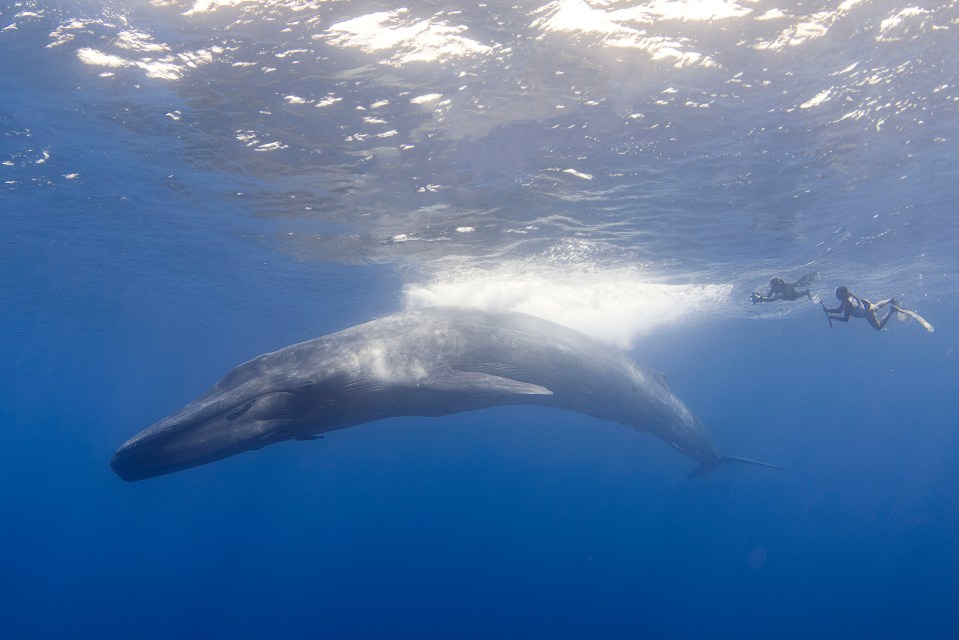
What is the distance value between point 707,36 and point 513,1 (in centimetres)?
323

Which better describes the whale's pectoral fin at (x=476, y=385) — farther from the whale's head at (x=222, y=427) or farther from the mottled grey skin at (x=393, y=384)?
the whale's head at (x=222, y=427)

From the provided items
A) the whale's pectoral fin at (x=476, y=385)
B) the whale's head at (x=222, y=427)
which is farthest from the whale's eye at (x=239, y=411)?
the whale's pectoral fin at (x=476, y=385)

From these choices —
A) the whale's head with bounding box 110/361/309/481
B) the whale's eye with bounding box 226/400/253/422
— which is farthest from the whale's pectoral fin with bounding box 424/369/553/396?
the whale's eye with bounding box 226/400/253/422

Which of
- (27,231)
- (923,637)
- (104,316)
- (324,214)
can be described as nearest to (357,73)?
(324,214)

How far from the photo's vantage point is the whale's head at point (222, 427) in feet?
18.1

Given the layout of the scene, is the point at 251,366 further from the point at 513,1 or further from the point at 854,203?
the point at 854,203

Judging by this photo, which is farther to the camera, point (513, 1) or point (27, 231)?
point (27, 231)

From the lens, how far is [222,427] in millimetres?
5977

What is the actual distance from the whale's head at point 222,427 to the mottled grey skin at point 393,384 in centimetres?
1

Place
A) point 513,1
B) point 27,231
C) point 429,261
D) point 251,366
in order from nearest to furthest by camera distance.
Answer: point 251,366
point 513,1
point 27,231
point 429,261

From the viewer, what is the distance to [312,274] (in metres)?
24.2

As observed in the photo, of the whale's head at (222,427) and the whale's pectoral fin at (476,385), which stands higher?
the whale's pectoral fin at (476,385)

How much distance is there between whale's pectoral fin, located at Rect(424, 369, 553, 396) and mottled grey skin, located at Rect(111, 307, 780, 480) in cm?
1

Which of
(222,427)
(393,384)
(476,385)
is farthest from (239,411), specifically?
(476,385)
